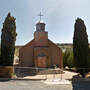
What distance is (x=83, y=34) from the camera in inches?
480

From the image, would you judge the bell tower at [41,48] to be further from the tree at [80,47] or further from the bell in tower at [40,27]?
the tree at [80,47]

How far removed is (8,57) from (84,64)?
8.67 metres

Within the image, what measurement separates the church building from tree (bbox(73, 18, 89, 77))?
7884mm

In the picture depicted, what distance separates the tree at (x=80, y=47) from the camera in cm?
1166

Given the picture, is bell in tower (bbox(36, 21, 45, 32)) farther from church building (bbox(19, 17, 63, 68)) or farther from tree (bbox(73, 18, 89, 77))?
tree (bbox(73, 18, 89, 77))

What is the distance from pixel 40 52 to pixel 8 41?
7.47 meters

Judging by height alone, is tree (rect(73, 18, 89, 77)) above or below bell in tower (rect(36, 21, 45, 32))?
below

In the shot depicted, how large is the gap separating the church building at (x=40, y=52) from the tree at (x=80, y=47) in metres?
7.88

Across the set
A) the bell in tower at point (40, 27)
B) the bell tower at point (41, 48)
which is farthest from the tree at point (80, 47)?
the bell in tower at point (40, 27)

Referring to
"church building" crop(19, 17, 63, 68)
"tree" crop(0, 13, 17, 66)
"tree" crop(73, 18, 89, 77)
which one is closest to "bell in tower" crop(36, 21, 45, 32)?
"church building" crop(19, 17, 63, 68)

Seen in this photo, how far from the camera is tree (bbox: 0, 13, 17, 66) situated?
12.5m

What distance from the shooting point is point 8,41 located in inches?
505

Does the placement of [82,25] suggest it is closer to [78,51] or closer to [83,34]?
[83,34]

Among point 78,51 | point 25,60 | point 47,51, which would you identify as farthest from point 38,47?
point 78,51
